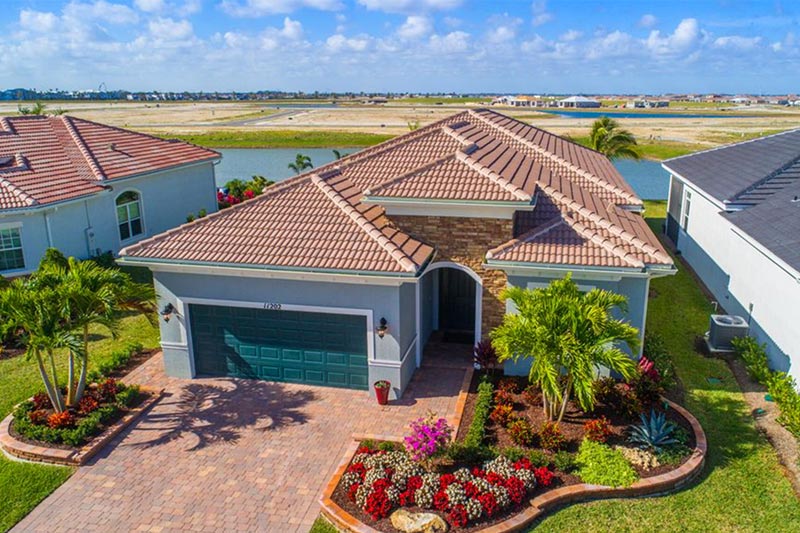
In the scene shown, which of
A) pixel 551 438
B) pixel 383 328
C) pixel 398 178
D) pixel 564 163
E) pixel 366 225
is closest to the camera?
pixel 551 438

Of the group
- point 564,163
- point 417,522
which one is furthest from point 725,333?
point 417,522

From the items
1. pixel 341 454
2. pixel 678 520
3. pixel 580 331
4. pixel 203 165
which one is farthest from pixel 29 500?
pixel 203 165

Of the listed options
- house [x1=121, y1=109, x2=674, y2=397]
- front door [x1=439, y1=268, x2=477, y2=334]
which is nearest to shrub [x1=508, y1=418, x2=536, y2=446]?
house [x1=121, y1=109, x2=674, y2=397]

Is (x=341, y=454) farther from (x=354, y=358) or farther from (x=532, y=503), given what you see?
(x=532, y=503)

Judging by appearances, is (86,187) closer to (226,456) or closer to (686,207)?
(226,456)

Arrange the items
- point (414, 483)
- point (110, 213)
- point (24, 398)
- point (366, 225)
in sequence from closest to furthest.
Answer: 1. point (414, 483)
2. point (24, 398)
3. point (366, 225)
4. point (110, 213)

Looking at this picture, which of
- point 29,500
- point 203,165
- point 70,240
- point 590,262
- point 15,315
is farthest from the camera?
point 203,165

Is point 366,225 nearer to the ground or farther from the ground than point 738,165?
nearer to the ground
